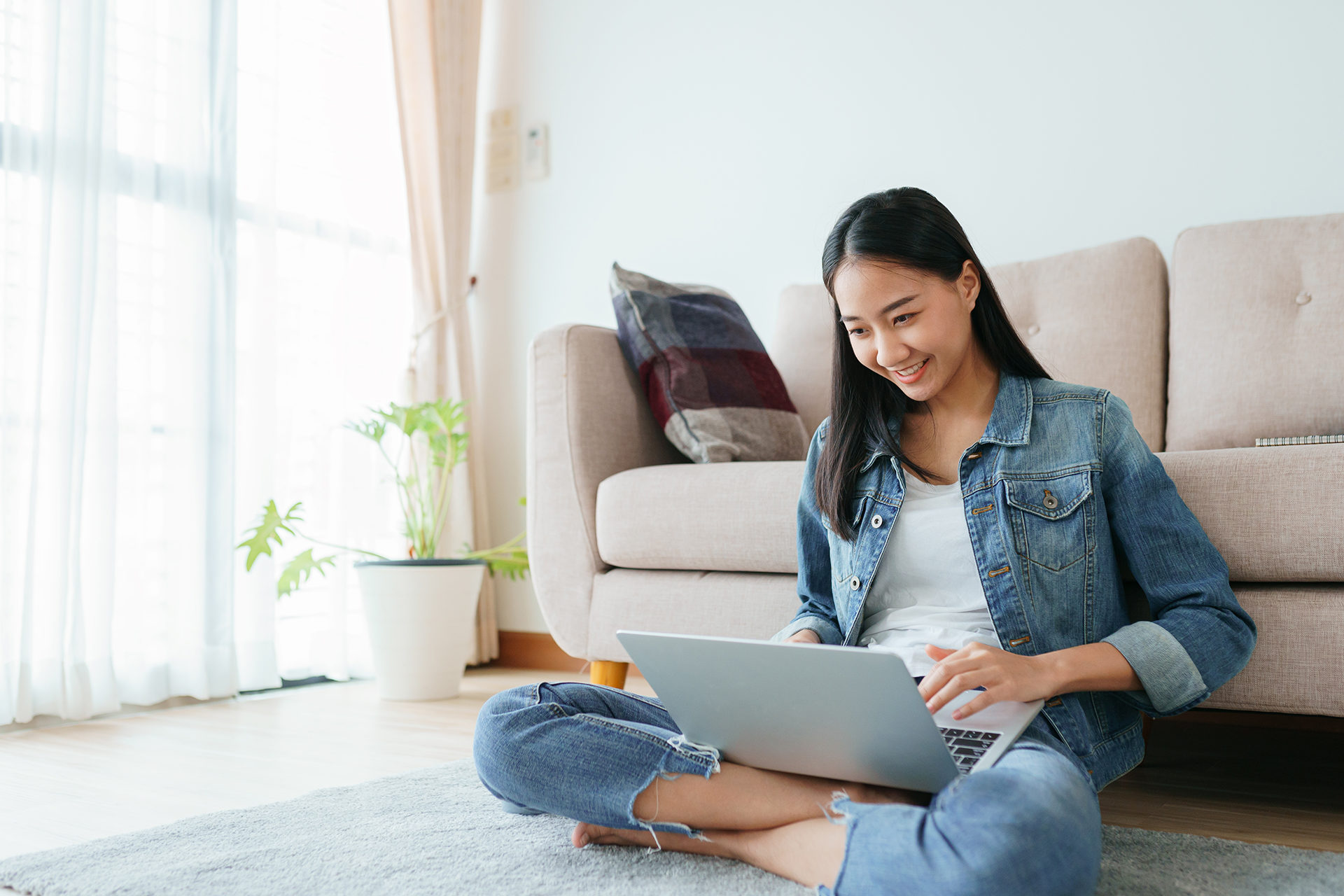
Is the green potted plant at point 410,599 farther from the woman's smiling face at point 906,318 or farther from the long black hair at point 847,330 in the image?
the woman's smiling face at point 906,318

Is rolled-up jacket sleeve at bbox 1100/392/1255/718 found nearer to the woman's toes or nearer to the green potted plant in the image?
the woman's toes

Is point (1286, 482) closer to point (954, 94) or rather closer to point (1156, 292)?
point (1156, 292)

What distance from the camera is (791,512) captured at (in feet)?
4.99

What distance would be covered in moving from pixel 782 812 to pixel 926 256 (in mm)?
549

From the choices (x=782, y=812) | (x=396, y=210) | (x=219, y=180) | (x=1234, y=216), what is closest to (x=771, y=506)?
(x=782, y=812)

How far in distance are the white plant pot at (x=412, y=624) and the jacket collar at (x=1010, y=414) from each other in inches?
53.6

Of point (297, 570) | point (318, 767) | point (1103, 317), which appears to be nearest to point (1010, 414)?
point (1103, 317)

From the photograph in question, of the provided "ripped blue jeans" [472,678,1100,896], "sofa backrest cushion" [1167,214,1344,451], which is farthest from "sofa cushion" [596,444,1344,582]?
"sofa backrest cushion" [1167,214,1344,451]

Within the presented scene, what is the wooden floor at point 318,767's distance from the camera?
121 cm

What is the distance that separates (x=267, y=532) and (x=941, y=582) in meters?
1.53

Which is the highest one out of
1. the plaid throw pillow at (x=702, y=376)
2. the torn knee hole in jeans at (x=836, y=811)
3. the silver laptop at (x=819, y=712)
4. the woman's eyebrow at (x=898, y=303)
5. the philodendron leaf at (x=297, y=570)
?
the plaid throw pillow at (x=702, y=376)

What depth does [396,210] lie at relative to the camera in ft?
9.05

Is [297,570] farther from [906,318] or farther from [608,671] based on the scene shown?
[906,318]

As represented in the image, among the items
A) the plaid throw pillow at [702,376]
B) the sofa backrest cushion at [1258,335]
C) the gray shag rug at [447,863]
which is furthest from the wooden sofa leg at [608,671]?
the sofa backrest cushion at [1258,335]
